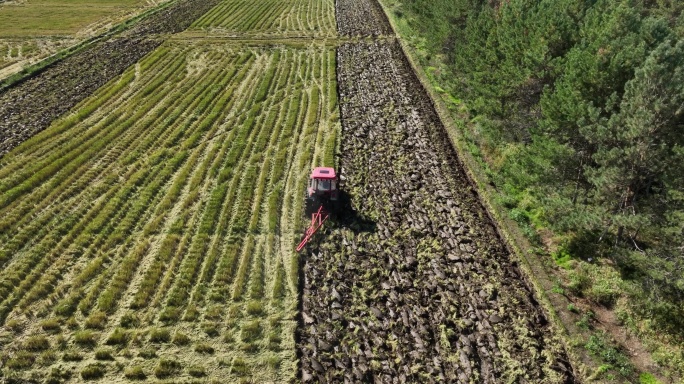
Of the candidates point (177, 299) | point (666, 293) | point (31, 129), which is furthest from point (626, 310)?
point (31, 129)

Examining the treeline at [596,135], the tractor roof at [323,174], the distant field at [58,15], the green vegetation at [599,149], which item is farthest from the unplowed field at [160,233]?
the distant field at [58,15]

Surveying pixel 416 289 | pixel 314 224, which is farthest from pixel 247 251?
pixel 416 289

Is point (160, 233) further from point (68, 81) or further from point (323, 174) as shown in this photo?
point (68, 81)

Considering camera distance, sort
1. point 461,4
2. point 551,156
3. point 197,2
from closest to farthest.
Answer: point 551,156 → point 461,4 → point 197,2

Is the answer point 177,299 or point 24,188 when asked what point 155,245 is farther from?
point 24,188

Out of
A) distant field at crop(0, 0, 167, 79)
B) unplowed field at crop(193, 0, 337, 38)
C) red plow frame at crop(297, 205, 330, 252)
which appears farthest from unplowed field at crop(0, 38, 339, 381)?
unplowed field at crop(193, 0, 337, 38)

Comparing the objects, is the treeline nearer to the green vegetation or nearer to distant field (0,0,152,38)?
the green vegetation

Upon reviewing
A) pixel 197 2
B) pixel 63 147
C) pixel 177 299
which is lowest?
pixel 177 299

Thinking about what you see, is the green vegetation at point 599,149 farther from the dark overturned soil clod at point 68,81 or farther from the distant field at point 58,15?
the distant field at point 58,15
